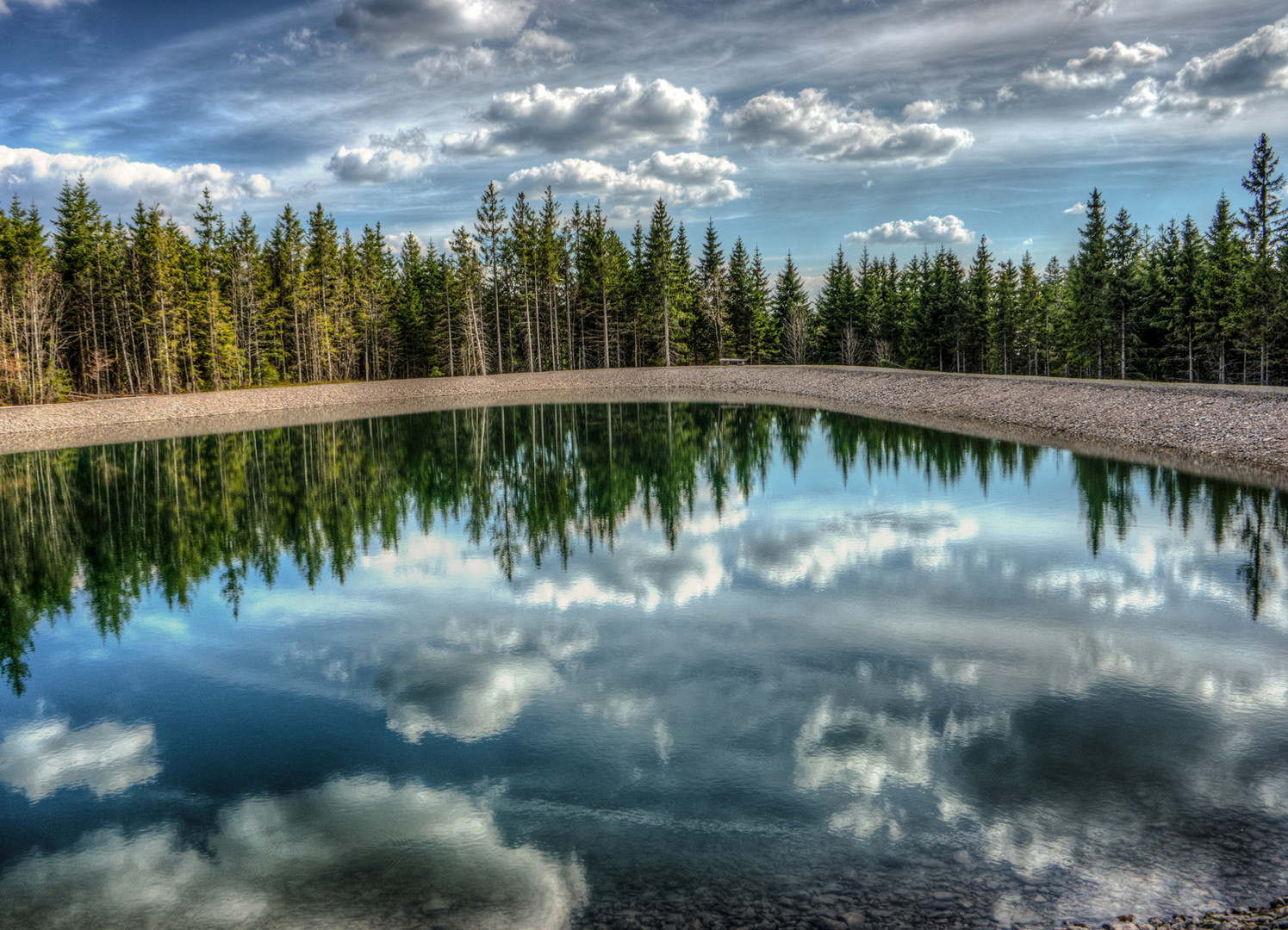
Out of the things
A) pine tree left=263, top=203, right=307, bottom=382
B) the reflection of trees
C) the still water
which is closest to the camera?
the still water

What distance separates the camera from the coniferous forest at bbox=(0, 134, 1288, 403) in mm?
54219

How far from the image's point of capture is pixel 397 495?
73.0 feet

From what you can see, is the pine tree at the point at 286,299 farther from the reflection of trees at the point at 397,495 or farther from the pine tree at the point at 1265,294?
the pine tree at the point at 1265,294

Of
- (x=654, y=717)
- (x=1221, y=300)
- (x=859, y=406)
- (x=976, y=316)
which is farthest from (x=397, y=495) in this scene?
(x=976, y=316)

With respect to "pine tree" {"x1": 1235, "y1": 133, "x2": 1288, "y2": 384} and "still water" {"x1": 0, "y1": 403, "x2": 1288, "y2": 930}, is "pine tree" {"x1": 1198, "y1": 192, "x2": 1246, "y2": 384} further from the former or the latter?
"still water" {"x1": 0, "y1": 403, "x2": 1288, "y2": 930}

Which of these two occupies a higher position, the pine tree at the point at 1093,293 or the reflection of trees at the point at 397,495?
the pine tree at the point at 1093,293

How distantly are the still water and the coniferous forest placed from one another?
147 feet

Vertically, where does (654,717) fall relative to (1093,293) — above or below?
below

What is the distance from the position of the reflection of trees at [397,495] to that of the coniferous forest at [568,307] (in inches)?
1170

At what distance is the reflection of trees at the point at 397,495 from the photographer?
591 inches

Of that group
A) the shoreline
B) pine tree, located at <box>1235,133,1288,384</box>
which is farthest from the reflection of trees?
pine tree, located at <box>1235,133,1288,384</box>

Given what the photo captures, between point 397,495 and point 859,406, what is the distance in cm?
3076

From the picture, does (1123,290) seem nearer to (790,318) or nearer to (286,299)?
(790,318)

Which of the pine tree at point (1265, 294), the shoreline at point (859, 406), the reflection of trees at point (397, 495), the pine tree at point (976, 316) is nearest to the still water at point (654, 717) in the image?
the reflection of trees at point (397, 495)
